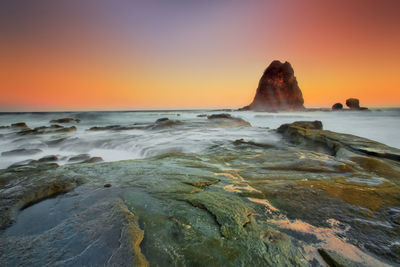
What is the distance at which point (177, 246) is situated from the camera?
5.14 ft

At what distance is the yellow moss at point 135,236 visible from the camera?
1.41 meters

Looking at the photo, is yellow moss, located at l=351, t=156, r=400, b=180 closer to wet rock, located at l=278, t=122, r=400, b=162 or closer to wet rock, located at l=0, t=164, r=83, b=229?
wet rock, located at l=278, t=122, r=400, b=162

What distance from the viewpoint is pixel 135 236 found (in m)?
1.64

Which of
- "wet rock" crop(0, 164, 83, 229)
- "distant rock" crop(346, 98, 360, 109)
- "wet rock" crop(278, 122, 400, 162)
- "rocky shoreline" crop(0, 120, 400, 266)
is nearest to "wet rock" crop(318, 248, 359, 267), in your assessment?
"rocky shoreline" crop(0, 120, 400, 266)

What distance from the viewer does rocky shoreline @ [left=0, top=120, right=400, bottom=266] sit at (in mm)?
1509

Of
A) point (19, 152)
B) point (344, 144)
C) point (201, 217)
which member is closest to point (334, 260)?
point (201, 217)

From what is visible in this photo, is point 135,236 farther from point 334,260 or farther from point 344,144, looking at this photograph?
point 344,144

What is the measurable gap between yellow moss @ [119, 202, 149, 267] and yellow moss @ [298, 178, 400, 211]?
2.38 metres

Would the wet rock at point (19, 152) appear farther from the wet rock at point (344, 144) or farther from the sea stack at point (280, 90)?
the sea stack at point (280, 90)

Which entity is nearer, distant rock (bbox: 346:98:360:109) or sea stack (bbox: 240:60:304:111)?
distant rock (bbox: 346:98:360:109)

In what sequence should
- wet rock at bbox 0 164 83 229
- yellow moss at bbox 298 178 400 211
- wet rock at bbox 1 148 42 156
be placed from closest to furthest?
wet rock at bbox 0 164 83 229 → yellow moss at bbox 298 178 400 211 → wet rock at bbox 1 148 42 156

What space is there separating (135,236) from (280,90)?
85.8 meters

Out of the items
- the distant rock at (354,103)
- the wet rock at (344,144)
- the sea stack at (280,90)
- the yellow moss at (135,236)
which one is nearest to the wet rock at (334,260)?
the yellow moss at (135,236)

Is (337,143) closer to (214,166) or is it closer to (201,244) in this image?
(214,166)
